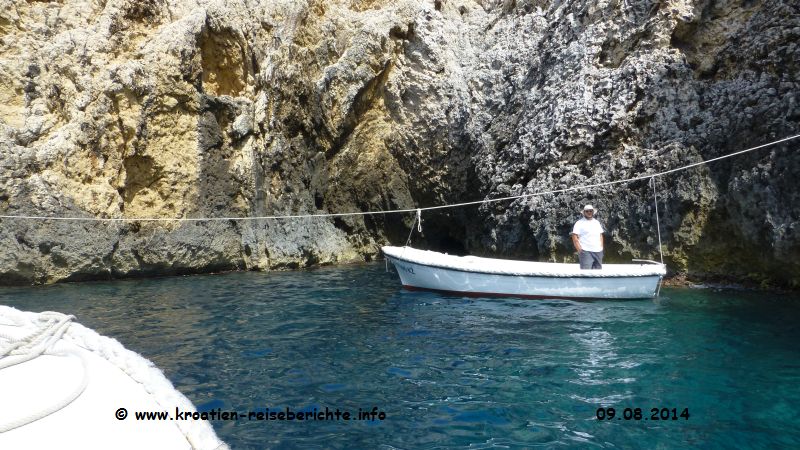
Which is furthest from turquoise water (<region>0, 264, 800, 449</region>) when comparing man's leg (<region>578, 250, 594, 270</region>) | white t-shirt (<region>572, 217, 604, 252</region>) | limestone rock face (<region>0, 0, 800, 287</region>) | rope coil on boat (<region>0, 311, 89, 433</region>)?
limestone rock face (<region>0, 0, 800, 287</region>)

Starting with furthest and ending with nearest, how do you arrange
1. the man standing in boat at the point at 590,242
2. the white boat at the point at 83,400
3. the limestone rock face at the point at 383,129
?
1. the limestone rock face at the point at 383,129
2. the man standing in boat at the point at 590,242
3. the white boat at the point at 83,400

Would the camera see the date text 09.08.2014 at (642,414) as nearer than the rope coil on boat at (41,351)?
No

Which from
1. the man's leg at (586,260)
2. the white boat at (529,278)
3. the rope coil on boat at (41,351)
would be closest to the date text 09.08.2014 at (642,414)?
the rope coil on boat at (41,351)

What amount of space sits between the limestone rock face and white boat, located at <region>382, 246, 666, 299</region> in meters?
1.84

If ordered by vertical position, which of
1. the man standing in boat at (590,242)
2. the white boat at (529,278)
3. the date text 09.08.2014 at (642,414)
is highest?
the man standing in boat at (590,242)

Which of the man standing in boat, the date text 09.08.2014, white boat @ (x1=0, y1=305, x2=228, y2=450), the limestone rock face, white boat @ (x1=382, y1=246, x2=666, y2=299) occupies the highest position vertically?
the limestone rock face

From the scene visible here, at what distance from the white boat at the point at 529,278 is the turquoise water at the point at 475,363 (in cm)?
29

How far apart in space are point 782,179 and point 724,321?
3.19 m

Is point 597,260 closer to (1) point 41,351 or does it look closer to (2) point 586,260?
(2) point 586,260

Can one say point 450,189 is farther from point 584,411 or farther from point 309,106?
point 584,411

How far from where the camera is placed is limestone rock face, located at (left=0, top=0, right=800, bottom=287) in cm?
1102

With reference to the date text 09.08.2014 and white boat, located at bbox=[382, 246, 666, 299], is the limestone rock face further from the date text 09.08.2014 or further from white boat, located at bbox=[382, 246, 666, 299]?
the date text 09.08.2014

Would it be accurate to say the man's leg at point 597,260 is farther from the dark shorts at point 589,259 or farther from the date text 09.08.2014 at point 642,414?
the date text 09.08.2014 at point 642,414

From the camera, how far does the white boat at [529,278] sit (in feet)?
33.2
